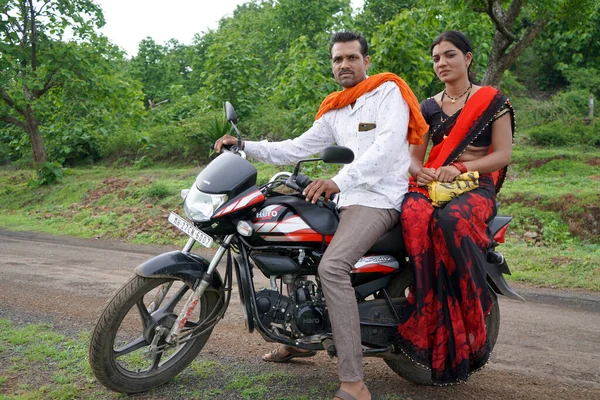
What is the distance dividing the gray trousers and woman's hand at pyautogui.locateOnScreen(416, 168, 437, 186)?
55 cm

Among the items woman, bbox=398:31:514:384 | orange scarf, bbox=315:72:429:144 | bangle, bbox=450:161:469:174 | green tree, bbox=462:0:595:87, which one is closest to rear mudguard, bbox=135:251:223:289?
woman, bbox=398:31:514:384

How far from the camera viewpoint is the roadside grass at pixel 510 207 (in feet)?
23.9

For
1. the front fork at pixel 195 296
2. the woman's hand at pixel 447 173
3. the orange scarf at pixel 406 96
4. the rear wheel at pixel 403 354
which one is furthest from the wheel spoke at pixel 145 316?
the woman's hand at pixel 447 173

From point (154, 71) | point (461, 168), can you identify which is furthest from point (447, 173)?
point (154, 71)

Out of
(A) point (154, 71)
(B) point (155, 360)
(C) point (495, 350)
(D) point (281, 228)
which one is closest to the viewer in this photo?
(D) point (281, 228)

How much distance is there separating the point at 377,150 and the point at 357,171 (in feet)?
0.60

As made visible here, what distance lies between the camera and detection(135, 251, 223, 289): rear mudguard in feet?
11.1

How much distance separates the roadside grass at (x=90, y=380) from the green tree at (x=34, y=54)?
10.5 metres

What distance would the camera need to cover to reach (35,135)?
14523 millimetres

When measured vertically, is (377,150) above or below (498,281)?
above

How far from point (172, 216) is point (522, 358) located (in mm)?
2749

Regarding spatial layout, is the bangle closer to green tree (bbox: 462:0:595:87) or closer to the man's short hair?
the man's short hair

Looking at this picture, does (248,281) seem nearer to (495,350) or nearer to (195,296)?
(195,296)

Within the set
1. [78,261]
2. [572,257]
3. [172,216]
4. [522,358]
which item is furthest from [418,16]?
[172,216]
